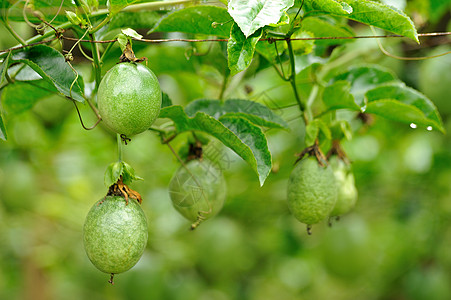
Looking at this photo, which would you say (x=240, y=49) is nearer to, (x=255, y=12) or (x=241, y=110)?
(x=255, y=12)

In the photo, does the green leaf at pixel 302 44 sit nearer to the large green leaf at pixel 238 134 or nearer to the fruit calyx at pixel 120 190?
the large green leaf at pixel 238 134

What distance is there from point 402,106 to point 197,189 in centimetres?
46

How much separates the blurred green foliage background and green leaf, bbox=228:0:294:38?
100 centimetres

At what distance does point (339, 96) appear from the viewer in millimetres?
1142

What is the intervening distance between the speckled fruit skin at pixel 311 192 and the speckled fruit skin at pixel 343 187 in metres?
0.14

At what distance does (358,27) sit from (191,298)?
1.42m

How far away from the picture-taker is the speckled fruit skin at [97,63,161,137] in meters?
0.82

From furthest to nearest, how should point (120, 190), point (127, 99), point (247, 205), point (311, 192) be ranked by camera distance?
1. point (247, 205)
2. point (311, 192)
3. point (120, 190)
4. point (127, 99)

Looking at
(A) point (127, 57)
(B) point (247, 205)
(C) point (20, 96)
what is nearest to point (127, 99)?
(A) point (127, 57)

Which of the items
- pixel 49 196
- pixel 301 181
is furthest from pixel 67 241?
pixel 301 181

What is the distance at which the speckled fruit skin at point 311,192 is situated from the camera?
104 cm

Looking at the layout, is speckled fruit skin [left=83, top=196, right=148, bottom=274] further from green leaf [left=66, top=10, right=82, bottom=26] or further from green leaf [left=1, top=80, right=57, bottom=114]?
green leaf [left=1, top=80, right=57, bottom=114]

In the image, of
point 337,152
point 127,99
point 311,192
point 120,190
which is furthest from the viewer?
point 337,152

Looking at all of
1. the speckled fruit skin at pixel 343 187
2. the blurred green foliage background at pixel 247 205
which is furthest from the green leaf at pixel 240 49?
the blurred green foliage background at pixel 247 205
